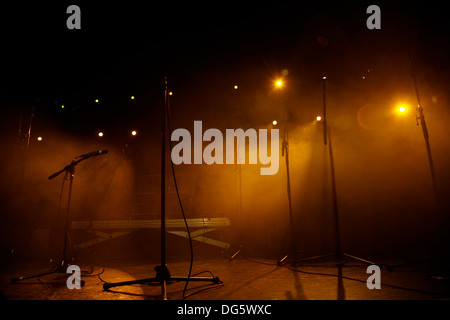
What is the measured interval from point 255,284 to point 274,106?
399 cm

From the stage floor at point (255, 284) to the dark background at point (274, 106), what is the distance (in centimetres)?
109

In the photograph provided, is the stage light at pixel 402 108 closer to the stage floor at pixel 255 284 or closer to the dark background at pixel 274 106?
the dark background at pixel 274 106

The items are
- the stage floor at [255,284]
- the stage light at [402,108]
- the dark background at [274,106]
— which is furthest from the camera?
the stage light at [402,108]

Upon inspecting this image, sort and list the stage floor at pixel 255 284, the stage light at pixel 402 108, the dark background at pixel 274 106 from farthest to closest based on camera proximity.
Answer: the stage light at pixel 402 108 < the dark background at pixel 274 106 < the stage floor at pixel 255 284

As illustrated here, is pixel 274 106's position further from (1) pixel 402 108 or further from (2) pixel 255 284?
(2) pixel 255 284

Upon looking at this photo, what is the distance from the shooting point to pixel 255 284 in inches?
90.6

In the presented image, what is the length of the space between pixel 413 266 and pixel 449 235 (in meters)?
0.93

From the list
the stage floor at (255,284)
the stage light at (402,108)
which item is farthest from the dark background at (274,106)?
the stage floor at (255,284)

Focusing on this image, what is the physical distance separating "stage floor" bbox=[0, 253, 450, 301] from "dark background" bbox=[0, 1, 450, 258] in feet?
3.58

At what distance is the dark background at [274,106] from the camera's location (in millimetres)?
3826

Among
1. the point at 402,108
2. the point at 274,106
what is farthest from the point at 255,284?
the point at 274,106

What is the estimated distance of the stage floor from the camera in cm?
194
